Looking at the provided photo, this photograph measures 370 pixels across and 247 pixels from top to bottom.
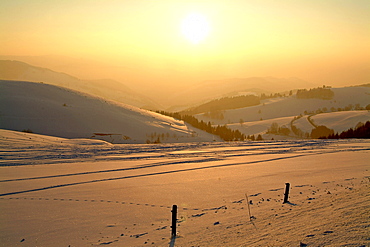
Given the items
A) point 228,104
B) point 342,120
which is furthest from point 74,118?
point 228,104

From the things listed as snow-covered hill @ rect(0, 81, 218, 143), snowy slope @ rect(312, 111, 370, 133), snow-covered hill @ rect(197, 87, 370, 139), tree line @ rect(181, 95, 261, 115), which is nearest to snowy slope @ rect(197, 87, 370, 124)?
snow-covered hill @ rect(197, 87, 370, 139)

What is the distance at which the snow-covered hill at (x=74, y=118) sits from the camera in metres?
41.2

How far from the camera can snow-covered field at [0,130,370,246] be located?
7.55 metres

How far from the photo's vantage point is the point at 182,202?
10.7 meters

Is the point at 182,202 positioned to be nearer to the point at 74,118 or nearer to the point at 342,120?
the point at 74,118

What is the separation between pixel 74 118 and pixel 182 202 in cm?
3804

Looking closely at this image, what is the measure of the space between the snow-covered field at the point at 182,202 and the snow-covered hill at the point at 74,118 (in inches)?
900

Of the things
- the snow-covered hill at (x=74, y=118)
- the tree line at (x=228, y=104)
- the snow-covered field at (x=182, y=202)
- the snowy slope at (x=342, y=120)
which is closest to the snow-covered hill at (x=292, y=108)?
the tree line at (x=228, y=104)

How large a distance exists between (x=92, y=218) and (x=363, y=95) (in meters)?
190

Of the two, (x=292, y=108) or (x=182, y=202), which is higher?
(x=292, y=108)

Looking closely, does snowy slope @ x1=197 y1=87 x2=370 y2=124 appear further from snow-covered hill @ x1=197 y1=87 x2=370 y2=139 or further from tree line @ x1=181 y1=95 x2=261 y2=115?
tree line @ x1=181 y1=95 x2=261 y2=115

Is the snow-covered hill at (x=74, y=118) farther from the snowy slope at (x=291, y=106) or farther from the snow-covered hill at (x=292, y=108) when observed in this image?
the snowy slope at (x=291, y=106)

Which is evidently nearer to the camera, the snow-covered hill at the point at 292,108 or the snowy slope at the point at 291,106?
the snow-covered hill at the point at 292,108

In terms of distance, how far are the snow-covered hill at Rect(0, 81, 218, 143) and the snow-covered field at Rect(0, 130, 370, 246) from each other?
22.9 m
